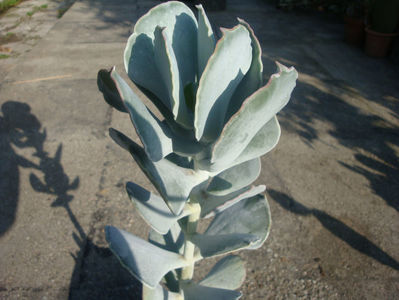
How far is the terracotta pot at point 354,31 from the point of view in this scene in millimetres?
5246

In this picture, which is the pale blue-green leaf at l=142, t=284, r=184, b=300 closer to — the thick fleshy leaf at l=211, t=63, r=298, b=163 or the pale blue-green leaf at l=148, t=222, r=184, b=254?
the pale blue-green leaf at l=148, t=222, r=184, b=254

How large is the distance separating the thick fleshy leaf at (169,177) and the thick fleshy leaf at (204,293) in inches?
13.2

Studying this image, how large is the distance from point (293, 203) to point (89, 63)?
3.34m

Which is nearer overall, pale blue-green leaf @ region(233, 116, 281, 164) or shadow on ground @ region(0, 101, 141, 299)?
pale blue-green leaf @ region(233, 116, 281, 164)

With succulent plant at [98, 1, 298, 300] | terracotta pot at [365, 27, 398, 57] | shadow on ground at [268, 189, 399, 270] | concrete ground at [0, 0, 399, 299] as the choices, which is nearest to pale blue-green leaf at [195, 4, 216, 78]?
succulent plant at [98, 1, 298, 300]

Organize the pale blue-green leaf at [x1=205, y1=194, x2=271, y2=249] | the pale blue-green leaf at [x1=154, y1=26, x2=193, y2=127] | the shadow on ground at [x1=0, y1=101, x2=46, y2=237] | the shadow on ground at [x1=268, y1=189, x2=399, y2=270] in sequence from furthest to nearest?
the shadow on ground at [x1=0, y1=101, x2=46, y2=237] → the shadow on ground at [x1=268, y1=189, x2=399, y2=270] → the pale blue-green leaf at [x1=205, y1=194, x2=271, y2=249] → the pale blue-green leaf at [x1=154, y1=26, x2=193, y2=127]

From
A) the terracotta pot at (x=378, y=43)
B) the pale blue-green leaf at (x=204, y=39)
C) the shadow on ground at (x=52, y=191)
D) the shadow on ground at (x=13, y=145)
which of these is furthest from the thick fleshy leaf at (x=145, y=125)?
the terracotta pot at (x=378, y=43)

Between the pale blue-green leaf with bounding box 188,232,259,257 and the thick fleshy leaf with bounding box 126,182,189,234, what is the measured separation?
10 centimetres

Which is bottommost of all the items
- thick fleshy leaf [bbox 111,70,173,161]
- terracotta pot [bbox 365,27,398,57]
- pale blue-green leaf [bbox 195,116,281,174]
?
terracotta pot [bbox 365,27,398,57]

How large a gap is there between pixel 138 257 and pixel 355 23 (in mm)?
5639

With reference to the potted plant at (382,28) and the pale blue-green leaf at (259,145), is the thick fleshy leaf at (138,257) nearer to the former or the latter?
the pale blue-green leaf at (259,145)

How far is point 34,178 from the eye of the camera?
8.64 feet

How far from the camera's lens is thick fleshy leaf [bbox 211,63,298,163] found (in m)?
0.53

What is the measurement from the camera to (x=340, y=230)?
229cm
